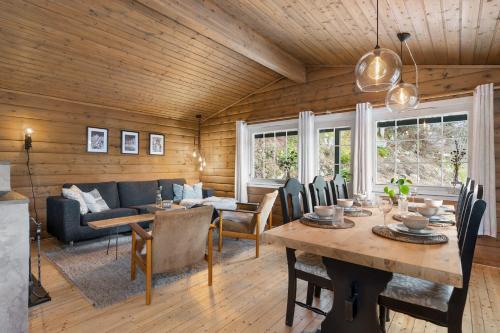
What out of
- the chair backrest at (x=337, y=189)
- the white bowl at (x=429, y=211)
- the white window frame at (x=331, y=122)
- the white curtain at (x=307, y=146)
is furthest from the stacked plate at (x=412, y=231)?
the white curtain at (x=307, y=146)

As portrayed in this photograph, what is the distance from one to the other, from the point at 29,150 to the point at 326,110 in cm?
468

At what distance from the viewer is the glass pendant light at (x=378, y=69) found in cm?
210

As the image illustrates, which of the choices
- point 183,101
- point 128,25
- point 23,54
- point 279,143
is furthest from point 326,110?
point 23,54

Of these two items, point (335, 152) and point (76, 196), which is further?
point (335, 152)

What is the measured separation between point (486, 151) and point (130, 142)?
5510 millimetres

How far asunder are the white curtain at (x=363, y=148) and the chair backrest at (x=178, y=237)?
2565mm

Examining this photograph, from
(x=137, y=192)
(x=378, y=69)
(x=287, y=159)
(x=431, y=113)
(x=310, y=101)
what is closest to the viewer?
(x=378, y=69)

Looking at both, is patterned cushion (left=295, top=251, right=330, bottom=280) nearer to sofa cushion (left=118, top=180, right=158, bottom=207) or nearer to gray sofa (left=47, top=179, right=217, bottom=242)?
Result: gray sofa (left=47, top=179, right=217, bottom=242)

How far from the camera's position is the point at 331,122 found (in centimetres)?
475

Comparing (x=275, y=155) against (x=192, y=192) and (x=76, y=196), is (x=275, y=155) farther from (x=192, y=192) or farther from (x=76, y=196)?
(x=76, y=196)

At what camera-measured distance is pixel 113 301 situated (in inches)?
94.0

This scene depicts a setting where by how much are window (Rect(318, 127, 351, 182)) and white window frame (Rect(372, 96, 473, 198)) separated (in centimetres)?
44

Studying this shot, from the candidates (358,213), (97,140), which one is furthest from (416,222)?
(97,140)

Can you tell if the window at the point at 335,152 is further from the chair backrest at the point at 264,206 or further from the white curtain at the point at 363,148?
the chair backrest at the point at 264,206
